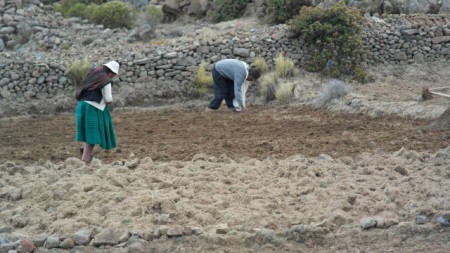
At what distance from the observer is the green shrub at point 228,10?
17797 mm

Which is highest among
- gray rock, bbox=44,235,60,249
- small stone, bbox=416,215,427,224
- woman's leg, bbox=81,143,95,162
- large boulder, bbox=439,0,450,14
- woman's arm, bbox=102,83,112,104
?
woman's arm, bbox=102,83,112,104

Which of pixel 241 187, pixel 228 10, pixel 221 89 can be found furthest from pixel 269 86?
pixel 241 187

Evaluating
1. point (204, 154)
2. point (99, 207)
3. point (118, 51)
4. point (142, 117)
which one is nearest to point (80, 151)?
point (204, 154)

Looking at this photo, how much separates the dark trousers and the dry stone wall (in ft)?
6.66

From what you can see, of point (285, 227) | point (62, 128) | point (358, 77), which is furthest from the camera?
point (358, 77)

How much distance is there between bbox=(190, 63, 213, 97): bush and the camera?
46.6 ft

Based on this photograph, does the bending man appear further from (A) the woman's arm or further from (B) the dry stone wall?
(A) the woman's arm

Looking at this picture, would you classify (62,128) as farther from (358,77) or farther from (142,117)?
Answer: (358,77)

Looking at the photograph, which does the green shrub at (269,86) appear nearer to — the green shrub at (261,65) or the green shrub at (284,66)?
the green shrub at (284,66)

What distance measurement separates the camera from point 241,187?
22.8ft

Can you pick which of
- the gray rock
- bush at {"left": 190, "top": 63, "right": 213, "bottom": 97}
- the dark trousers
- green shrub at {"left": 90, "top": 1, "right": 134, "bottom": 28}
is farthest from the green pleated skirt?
green shrub at {"left": 90, "top": 1, "right": 134, "bottom": 28}

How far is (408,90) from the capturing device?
13602 mm

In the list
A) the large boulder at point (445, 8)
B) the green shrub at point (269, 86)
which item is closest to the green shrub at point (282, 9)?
the green shrub at point (269, 86)

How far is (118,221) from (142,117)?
253 inches
